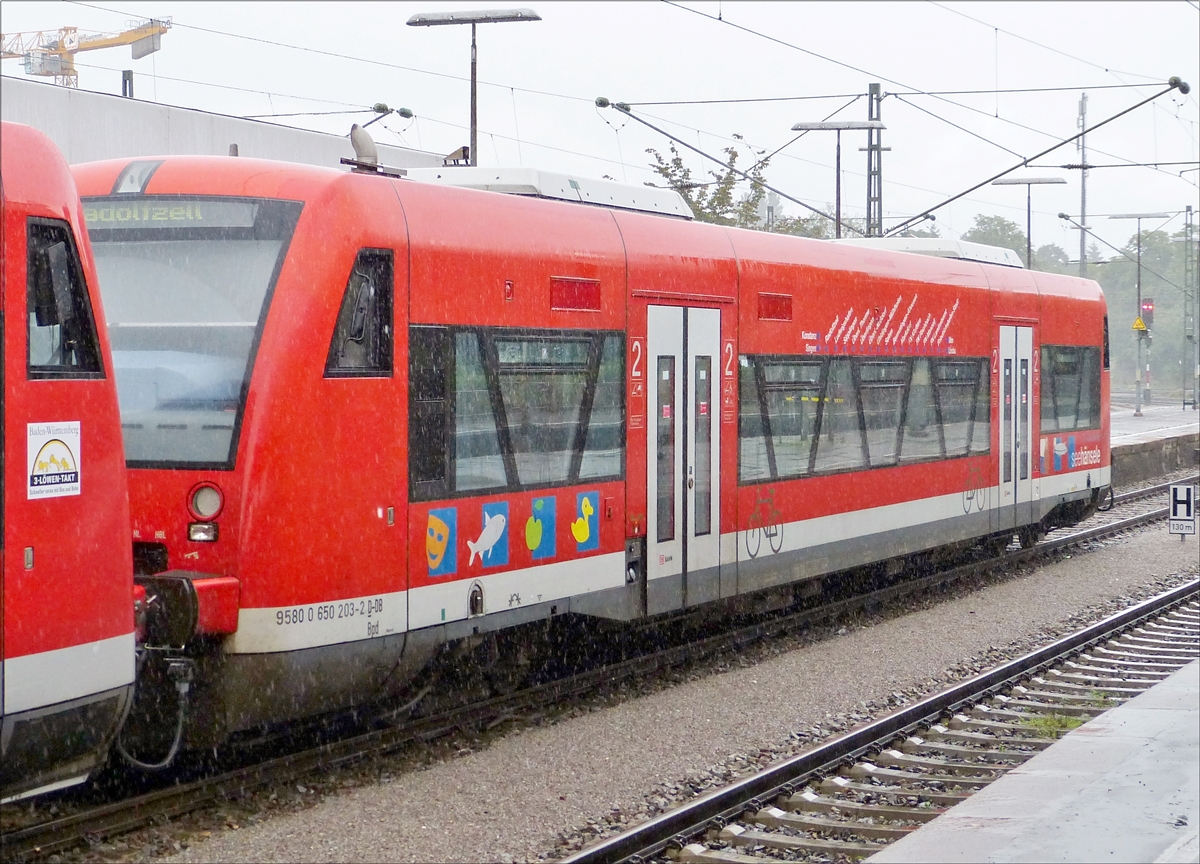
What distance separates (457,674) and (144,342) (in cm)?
298

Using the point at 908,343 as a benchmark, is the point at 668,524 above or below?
below

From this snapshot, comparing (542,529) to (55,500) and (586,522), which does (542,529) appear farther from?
(55,500)

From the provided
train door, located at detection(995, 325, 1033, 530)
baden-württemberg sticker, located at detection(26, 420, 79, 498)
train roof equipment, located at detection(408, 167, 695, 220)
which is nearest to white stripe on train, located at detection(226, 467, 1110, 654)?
baden-württemberg sticker, located at detection(26, 420, 79, 498)

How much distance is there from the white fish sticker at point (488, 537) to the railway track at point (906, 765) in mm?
1888

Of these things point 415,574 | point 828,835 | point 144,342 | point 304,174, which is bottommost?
point 828,835

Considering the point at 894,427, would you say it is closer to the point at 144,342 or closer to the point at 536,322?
the point at 536,322

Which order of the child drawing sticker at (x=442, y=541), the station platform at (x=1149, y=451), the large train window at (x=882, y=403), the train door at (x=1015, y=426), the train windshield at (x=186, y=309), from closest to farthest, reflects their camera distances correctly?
1. the train windshield at (x=186, y=309)
2. the child drawing sticker at (x=442, y=541)
3. the large train window at (x=882, y=403)
4. the train door at (x=1015, y=426)
5. the station platform at (x=1149, y=451)

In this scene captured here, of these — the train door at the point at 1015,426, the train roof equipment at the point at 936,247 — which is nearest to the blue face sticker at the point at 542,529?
the train roof equipment at the point at 936,247

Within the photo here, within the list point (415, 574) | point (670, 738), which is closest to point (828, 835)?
point (670, 738)

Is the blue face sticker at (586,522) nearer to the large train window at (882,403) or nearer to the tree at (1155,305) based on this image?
the large train window at (882,403)

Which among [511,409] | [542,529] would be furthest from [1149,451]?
[511,409]

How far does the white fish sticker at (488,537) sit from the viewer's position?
8188 millimetres

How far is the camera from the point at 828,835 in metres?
7.09

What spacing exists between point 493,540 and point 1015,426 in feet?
30.5
